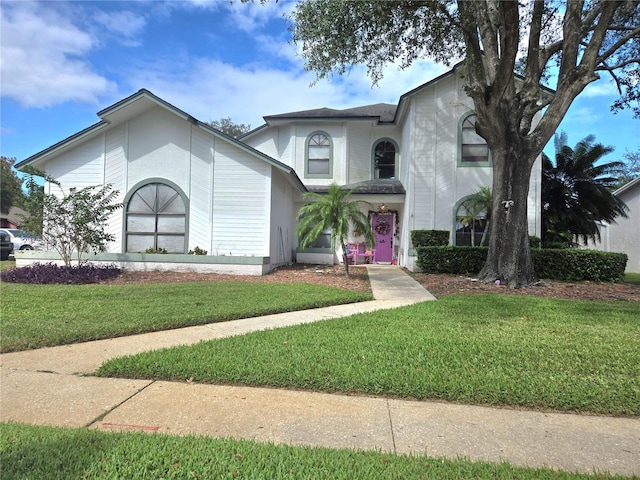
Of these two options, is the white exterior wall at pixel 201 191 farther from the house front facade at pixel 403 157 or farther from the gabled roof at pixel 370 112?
the gabled roof at pixel 370 112

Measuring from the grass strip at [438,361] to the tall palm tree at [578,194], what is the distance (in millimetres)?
13354

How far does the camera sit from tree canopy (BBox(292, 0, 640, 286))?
9711 mm

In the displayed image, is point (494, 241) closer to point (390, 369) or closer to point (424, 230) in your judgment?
point (424, 230)

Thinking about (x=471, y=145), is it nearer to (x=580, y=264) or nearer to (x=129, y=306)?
(x=580, y=264)

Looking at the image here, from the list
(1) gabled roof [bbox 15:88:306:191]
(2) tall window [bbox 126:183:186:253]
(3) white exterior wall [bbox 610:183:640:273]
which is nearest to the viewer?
(1) gabled roof [bbox 15:88:306:191]

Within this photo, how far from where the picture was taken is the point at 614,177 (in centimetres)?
1831

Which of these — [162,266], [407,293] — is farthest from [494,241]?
[162,266]

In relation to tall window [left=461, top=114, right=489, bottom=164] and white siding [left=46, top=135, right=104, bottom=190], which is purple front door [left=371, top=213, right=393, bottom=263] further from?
white siding [left=46, top=135, right=104, bottom=190]

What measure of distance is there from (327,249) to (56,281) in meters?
10.1

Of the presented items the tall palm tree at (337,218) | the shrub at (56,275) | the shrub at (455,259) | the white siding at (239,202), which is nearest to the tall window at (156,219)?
the white siding at (239,202)

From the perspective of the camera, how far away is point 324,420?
3.07 metres

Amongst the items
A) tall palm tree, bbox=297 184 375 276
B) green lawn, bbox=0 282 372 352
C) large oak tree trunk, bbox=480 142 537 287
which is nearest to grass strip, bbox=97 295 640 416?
green lawn, bbox=0 282 372 352

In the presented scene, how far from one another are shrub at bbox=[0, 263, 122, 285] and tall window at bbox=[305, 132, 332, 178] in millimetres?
10295

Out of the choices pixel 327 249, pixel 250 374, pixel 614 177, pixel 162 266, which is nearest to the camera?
pixel 250 374
